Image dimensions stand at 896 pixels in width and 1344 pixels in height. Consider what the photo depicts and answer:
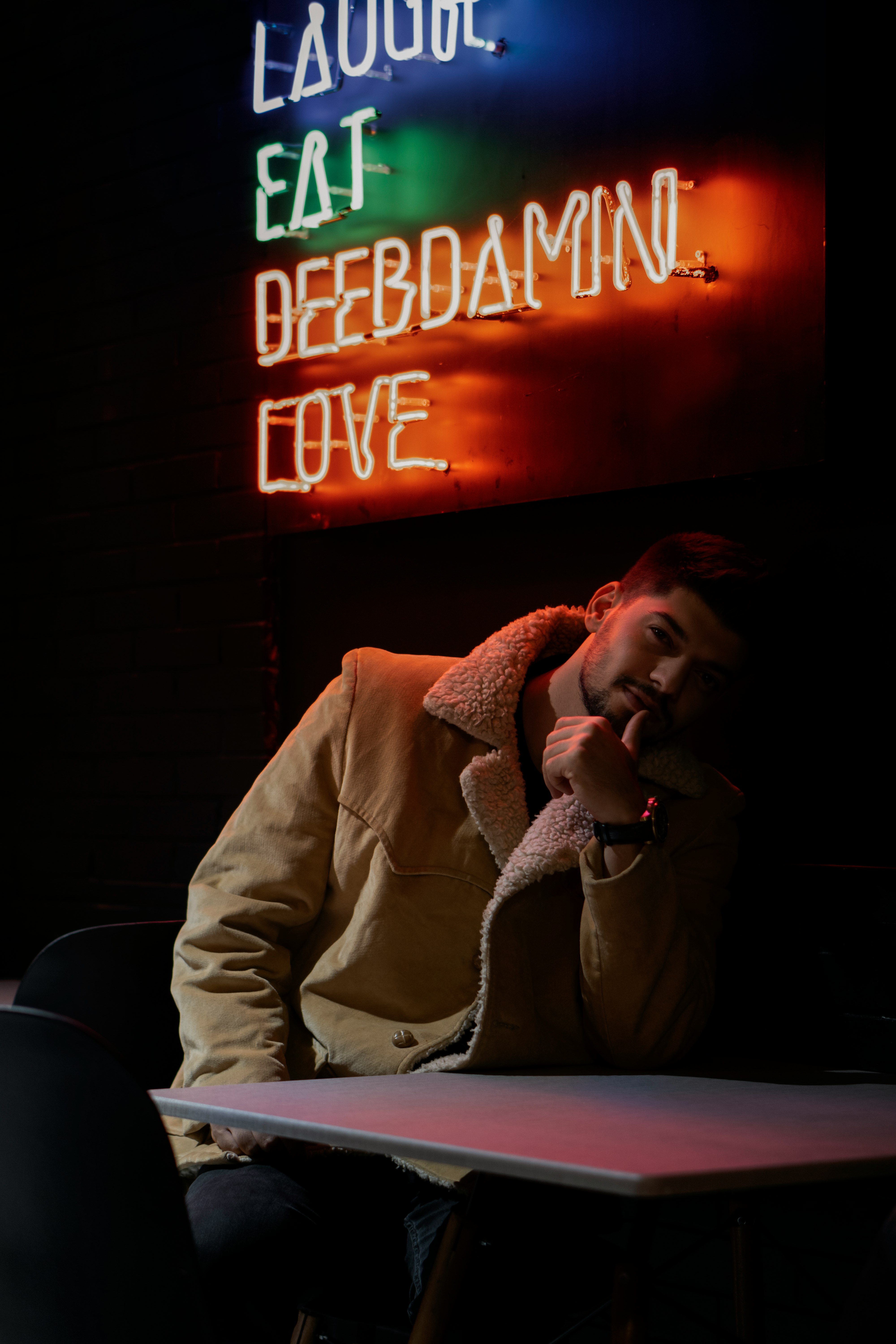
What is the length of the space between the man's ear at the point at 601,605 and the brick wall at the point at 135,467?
115cm

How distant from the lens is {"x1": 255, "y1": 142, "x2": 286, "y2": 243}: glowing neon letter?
307 cm

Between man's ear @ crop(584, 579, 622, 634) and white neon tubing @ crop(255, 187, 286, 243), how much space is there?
4.50ft

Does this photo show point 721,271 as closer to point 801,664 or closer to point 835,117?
point 835,117

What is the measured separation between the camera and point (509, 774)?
2.15 metres

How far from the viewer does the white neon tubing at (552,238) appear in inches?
99.7

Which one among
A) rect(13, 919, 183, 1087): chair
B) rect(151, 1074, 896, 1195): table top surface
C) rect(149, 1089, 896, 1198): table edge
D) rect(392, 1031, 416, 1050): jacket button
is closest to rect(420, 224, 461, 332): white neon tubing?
rect(13, 919, 183, 1087): chair

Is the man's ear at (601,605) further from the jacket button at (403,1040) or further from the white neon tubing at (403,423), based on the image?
the jacket button at (403,1040)

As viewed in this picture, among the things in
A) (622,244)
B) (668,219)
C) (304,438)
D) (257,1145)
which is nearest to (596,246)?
(622,244)

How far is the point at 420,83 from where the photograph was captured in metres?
2.95

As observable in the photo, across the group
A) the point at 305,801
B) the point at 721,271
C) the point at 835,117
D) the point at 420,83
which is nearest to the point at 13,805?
the point at 305,801

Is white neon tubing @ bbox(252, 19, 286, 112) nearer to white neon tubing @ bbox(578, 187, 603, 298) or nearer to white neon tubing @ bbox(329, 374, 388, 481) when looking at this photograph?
white neon tubing @ bbox(329, 374, 388, 481)

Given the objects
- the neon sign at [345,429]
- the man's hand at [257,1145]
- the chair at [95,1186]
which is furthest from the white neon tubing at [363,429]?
the chair at [95,1186]

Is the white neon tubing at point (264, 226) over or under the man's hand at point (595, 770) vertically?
over

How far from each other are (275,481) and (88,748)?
0.98 metres
